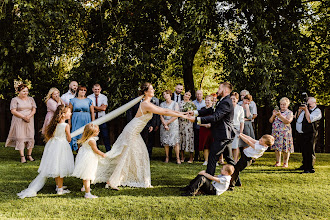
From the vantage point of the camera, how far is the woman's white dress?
5.21 meters

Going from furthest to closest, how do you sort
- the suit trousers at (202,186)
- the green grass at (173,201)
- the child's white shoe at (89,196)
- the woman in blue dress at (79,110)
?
1. the woman in blue dress at (79,110)
2. the suit trousers at (202,186)
3. the child's white shoe at (89,196)
4. the green grass at (173,201)

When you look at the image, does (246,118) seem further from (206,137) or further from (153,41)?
(153,41)

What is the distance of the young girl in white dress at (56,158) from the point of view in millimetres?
5227

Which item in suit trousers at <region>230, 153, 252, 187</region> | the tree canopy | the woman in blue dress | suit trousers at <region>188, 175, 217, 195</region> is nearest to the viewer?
suit trousers at <region>188, 175, 217, 195</region>

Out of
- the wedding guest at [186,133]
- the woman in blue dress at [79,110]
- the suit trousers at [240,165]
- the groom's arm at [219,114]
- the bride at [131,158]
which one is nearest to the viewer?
the groom's arm at [219,114]

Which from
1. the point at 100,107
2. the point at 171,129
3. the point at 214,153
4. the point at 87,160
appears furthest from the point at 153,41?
the point at 87,160

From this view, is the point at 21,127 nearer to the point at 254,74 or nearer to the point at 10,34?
the point at 10,34

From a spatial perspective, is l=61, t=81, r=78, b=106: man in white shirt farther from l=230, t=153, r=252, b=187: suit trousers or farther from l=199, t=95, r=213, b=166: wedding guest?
l=230, t=153, r=252, b=187: suit trousers

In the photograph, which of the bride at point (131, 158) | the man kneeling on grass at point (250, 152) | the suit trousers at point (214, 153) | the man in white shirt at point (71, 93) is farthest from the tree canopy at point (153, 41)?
the suit trousers at point (214, 153)

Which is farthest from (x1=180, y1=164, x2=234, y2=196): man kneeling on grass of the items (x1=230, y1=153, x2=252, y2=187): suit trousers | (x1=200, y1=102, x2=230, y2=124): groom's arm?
(x1=200, y1=102, x2=230, y2=124): groom's arm

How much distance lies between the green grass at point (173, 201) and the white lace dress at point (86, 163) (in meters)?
0.37

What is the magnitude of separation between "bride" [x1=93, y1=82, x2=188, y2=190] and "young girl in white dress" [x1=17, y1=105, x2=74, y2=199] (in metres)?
0.71

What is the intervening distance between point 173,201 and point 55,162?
1975mm

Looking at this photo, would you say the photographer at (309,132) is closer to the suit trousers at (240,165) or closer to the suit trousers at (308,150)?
the suit trousers at (308,150)
